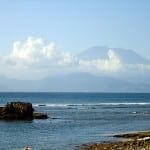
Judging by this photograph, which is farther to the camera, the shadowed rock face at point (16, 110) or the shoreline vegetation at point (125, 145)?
the shadowed rock face at point (16, 110)

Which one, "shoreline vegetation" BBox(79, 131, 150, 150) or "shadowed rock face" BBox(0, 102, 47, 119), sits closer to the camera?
"shoreline vegetation" BBox(79, 131, 150, 150)

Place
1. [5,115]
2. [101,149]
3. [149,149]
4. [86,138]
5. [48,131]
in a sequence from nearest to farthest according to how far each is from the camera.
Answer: [149,149] → [101,149] → [86,138] → [48,131] → [5,115]

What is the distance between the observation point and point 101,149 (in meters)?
47.9

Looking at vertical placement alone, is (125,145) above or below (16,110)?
below

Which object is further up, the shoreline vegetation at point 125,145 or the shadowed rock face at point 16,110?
the shadowed rock face at point 16,110

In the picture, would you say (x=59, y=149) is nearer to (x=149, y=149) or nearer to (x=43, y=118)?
(x=149, y=149)

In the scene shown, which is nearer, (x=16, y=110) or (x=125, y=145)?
(x=125, y=145)

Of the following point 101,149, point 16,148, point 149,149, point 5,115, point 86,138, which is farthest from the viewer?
point 5,115

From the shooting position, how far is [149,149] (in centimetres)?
4131

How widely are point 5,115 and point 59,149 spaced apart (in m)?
45.3

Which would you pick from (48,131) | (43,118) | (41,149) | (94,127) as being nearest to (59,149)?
(41,149)

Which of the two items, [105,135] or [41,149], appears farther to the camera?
[105,135]

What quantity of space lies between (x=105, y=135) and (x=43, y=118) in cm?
3363

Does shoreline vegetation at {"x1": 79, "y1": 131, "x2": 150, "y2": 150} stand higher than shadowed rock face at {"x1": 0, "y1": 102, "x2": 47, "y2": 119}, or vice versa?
shadowed rock face at {"x1": 0, "y1": 102, "x2": 47, "y2": 119}
